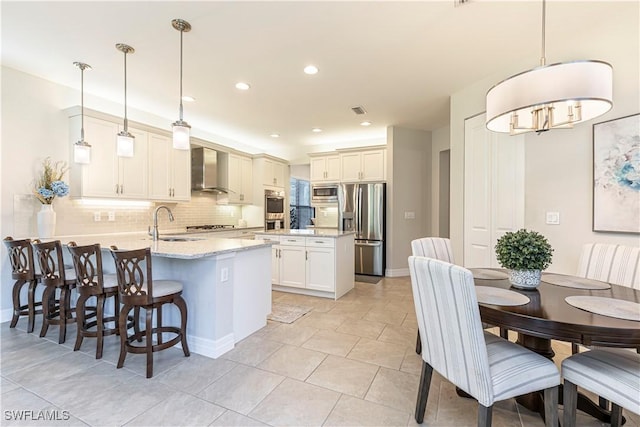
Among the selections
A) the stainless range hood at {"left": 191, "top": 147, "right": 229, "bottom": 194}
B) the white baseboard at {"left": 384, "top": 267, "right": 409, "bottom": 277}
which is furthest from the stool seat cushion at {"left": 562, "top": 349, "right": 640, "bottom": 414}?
the stainless range hood at {"left": 191, "top": 147, "right": 229, "bottom": 194}

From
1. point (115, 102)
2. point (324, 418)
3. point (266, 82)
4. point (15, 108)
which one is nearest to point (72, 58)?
point (15, 108)

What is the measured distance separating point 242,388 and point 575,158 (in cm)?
334

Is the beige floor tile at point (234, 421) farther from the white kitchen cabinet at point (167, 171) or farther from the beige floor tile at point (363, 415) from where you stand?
the white kitchen cabinet at point (167, 171)

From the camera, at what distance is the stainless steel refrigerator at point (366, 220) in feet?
17.8

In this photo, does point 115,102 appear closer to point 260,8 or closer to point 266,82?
point 266,82

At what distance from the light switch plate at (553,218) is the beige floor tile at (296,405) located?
256 centimetres


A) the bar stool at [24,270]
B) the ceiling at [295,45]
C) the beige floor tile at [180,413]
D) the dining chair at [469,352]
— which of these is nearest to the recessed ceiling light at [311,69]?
the ceiling at [295,45]

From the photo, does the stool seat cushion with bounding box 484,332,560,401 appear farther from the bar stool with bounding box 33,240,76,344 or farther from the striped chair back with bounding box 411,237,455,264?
the bar stool with bounding box 33,240,76,344

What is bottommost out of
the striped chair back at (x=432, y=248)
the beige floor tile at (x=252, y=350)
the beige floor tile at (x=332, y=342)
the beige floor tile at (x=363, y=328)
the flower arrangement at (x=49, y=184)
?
the beige floor tile at (x=252, y=350)

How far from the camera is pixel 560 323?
4.15 ft

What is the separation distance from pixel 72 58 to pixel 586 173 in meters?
4.95

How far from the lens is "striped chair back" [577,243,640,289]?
6.42 ft

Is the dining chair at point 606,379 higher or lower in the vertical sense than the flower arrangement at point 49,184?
lower

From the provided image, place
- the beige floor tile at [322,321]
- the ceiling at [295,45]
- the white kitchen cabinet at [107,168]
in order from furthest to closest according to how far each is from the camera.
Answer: the white kitchen cabinet at [107,168] → the beige floor tile at [322,321] → the ceiling at [295,45]
